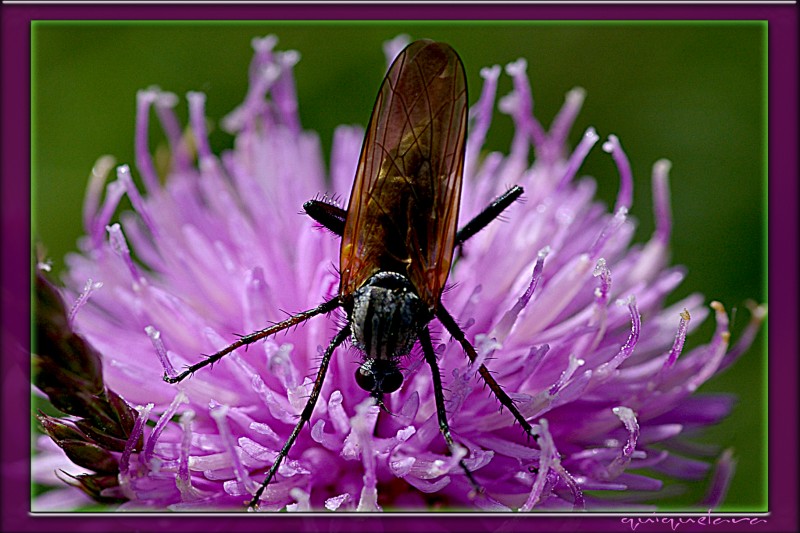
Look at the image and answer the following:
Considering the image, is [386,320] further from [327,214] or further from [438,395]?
[327,214]

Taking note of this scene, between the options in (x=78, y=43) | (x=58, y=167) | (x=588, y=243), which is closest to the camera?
(x=588, y=243)

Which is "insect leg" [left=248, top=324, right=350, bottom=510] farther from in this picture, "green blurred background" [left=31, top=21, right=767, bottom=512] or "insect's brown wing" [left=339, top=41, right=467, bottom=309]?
"green blurred background" [left=31, top=21, right=767, bottom=512]

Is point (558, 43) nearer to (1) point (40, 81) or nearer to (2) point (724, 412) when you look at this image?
(2) point (724, 412)

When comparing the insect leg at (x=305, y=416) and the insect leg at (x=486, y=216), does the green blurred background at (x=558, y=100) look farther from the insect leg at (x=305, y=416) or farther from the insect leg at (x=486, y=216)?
the insect leg at (x=305, y=416)

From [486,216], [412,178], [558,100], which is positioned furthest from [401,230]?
[558,100]

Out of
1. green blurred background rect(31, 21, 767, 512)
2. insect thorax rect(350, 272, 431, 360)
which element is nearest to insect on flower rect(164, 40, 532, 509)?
insect thorax rect(350, 272, 431, 360)

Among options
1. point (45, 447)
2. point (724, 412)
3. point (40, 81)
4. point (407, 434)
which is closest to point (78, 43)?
point (40, 81)

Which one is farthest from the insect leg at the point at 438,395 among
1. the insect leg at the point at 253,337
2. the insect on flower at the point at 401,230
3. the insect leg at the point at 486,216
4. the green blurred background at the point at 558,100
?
the green blurred background at the point at 558,100
